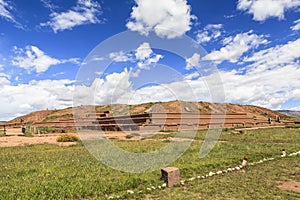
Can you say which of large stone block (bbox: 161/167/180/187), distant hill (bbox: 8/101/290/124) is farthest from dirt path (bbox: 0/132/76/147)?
distant hill (bbox: 8/101/290/124)

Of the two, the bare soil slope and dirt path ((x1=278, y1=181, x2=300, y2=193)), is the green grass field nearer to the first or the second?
dirt path ((x1=278, y1=181, x2=300, y2=193))

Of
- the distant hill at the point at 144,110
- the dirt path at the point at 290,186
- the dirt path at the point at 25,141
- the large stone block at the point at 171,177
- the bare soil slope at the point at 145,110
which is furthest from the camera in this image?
the distant hill at the point at 144,110

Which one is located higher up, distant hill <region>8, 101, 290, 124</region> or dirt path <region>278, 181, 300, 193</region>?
distant hill <region>8, 101, 290, 124</region>

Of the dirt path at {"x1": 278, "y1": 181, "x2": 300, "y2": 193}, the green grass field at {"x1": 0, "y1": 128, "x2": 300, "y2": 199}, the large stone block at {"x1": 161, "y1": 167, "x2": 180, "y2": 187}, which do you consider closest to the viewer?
the green grass field at {"x1": 0, "y1": 128, "x2": 300, "y2": 199}

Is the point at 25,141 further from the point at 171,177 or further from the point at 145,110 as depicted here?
the point at 145,110

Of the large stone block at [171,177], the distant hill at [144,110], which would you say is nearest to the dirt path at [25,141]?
the large stone block at [171,177]

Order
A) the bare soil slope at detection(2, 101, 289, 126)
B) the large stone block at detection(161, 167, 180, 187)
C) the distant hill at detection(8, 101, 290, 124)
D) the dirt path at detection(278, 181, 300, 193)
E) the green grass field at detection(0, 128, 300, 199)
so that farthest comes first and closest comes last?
the distant hill at detection(8, 101, 290, 124) < the bare soil slope at detection(2, 101, 289, 126) < the large stone block at detection(161, 167, 180, 187) < the dirt path at detection(278, 181, 300, 193) < the green grass field at detection(0, 128, 300, 199)

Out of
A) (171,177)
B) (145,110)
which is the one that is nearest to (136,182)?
(171,177)

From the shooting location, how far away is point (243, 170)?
12625 millimetres

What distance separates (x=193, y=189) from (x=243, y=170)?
13.5ft

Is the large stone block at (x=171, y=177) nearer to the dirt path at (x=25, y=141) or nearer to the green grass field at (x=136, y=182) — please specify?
the green grass field at (x=136, y=182)

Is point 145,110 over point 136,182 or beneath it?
over

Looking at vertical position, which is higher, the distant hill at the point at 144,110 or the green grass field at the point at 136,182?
the distant hill at the point at 144,110

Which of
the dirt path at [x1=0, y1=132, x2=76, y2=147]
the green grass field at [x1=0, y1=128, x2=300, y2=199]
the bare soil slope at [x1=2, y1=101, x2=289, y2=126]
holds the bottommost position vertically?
the green grass field at [x1=0, y1=128, x2=300, y2=199]
